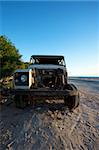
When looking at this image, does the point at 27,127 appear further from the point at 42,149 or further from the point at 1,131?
the point at 42,149

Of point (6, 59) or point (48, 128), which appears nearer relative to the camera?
point (48, 128)

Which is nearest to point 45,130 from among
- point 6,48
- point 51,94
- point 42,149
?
point 42,149

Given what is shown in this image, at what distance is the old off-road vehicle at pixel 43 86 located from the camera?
752cm

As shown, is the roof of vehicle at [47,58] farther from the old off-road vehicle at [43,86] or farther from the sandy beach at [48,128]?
the sandy beach at [48,128]

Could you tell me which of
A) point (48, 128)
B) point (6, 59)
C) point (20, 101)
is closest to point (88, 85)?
point (6, 59)

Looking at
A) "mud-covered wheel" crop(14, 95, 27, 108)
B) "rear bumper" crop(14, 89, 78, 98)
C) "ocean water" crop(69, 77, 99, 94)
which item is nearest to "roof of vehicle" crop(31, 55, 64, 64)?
"mud-covered wheel" crop(14, 95, 27, 108)

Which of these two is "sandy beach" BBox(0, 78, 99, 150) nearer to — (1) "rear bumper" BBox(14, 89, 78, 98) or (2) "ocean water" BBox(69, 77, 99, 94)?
(1) "rear bumper" BBox(14, 89, 78, 98)

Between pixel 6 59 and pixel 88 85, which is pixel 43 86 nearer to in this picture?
pixel 6 59

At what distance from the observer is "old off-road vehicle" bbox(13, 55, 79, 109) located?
752 centimetres

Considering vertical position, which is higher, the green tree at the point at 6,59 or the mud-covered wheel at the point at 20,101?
the green tree at the point at 6,59

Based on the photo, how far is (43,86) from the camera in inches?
345

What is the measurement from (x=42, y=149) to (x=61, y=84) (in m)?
4.29

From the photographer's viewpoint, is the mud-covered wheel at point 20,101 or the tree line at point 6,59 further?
the tree line at point 6,59

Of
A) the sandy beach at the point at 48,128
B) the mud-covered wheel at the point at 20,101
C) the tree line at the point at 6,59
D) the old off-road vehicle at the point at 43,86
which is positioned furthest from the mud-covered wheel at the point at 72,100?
the tree line at the point at 6,59
